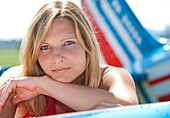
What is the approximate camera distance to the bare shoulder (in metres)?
0.91

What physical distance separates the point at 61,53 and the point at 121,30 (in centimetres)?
207

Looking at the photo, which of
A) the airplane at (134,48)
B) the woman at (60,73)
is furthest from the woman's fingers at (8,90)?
the airplane at (134,48)

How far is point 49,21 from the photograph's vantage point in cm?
84

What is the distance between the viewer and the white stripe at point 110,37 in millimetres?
2770

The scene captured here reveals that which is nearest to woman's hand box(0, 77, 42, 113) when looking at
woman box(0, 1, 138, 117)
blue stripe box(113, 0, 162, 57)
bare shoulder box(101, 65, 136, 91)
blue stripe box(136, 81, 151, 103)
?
woman box(0, 1, 138, 117)

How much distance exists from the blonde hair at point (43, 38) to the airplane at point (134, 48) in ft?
4.61

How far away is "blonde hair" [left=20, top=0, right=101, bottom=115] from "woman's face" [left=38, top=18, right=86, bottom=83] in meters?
0.02

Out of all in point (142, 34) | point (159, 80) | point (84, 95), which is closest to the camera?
point (84, 95)

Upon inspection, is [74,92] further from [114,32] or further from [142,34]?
[114,32]

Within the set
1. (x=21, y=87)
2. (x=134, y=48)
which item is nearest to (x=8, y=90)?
(x=21, y=87)

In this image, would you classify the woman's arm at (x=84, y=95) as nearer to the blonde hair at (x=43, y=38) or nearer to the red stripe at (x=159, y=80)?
the blonde hair at (x=43, y=38)

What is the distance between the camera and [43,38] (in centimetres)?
83

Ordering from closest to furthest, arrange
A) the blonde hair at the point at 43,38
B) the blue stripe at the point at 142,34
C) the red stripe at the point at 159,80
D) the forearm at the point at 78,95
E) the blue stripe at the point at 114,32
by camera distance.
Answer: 1. the forearm at the point at 78,95
2. the blonde hair at the point at 43,38
3. the red stripe at the point at 159,80
4. the blue stripe at the point at 142,34
5. the blue stripe at the point at 114,32

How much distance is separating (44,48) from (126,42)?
2009mm
